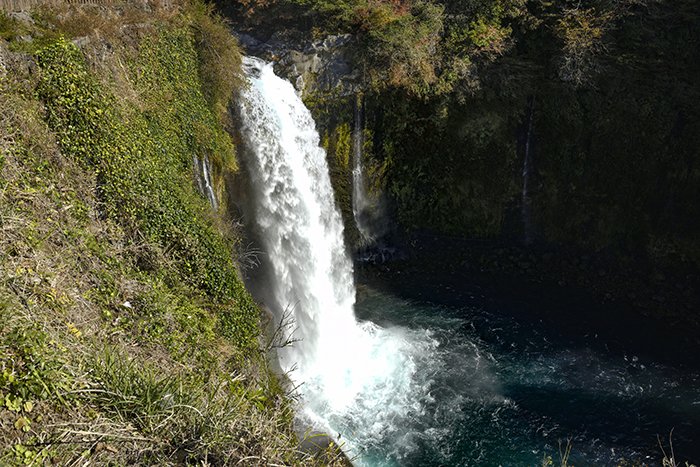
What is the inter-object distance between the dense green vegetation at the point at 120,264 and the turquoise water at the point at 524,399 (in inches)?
167

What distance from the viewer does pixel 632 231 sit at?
1430 centimetres

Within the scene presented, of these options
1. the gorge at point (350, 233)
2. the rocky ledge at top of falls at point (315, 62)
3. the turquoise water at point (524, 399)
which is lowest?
the turquoise water at point (524, 399)

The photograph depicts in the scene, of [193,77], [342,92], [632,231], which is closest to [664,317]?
[632,231]

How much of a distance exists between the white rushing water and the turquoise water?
0.98 ft

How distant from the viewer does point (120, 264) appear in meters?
6.42

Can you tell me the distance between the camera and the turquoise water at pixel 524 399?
385 inches

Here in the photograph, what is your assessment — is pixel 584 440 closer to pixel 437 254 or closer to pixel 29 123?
pixel 437 254

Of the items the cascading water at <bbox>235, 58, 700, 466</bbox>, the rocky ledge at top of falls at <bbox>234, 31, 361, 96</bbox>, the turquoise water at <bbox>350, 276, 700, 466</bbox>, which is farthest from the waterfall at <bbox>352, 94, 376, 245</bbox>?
the turquoise water at <bbox>350, 276, 700, 466</bbox>

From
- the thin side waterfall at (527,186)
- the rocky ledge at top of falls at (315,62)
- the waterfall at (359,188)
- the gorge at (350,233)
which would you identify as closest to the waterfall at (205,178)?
the gorge at (350,233)

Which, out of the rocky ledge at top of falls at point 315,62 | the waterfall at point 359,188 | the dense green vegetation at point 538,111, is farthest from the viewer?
the waterfall at point 359,188

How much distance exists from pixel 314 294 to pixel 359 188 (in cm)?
392

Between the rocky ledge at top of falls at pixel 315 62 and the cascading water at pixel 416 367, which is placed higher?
the rocky ledge at top of falls at pixel 315 62

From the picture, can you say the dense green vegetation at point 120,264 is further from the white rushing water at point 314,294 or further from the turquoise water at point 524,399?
the turquoise water at point 524,399

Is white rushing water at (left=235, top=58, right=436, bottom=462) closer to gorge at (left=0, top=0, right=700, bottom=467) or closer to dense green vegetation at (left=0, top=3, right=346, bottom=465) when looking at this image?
gorge at (left=0, top=0, right=700, bottom=467)
